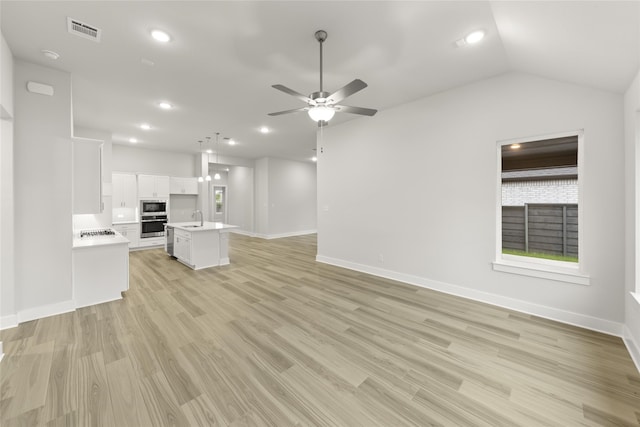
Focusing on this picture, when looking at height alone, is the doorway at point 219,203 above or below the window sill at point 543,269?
above

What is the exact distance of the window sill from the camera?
2.78 meters

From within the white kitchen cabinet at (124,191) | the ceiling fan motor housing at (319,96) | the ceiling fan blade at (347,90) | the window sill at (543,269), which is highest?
the ceiling fan motor housing at (319,96)

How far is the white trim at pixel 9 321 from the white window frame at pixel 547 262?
230 inches

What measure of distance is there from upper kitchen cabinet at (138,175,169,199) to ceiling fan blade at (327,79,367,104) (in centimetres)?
698

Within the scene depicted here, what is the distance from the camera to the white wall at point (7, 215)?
2688mm

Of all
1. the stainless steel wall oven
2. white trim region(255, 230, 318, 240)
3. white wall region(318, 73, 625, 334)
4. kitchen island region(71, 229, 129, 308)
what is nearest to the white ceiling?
white wall region(318, 73, 625, 334)

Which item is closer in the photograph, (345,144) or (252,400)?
(252,400)

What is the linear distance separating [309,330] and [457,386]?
142cm

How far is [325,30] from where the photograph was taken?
7.91 ft

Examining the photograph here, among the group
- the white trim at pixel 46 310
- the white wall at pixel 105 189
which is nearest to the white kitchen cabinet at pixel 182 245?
the white wall at pixel 105 189

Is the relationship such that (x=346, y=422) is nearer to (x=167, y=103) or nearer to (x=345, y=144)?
(x=345, y=144)

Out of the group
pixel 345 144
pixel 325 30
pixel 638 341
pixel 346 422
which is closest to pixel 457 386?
pixel 346 422

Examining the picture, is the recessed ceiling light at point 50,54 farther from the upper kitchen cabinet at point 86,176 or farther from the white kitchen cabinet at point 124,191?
the white kitchen cabinet at point 124,191

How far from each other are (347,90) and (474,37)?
150 centimetres
